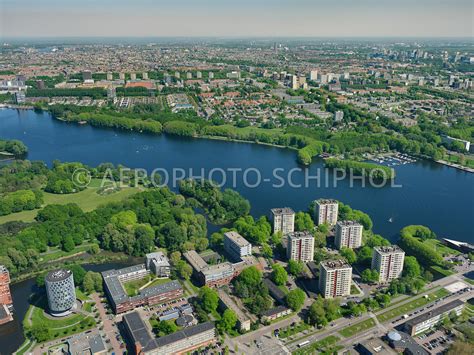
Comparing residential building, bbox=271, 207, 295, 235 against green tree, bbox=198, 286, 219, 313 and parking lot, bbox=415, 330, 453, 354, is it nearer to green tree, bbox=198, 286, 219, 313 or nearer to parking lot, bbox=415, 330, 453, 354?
green tree, bbox=198, 286, 219, 313

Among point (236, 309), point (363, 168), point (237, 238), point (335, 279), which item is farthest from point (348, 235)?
point (363, 168)

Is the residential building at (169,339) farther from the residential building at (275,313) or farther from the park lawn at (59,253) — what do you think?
the park lawn at (59,253)

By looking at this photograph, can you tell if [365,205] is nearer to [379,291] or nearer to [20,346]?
[379,291]

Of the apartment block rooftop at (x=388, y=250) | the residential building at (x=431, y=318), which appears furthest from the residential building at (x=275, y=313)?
the apartment block rooftop at (x=388, y=250)

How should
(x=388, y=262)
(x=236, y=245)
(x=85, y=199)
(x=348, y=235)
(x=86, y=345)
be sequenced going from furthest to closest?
(x=85, y=199), (x=348, y=235), (x=236, y=245), (x=388, y=262), (x=86, y=345)

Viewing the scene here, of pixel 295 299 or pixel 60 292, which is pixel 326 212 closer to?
pixel 295 299

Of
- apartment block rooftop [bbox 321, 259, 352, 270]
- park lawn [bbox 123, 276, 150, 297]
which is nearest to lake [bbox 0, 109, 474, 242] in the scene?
apartment block rooftop [bbox 321, 259, 352, 270]
